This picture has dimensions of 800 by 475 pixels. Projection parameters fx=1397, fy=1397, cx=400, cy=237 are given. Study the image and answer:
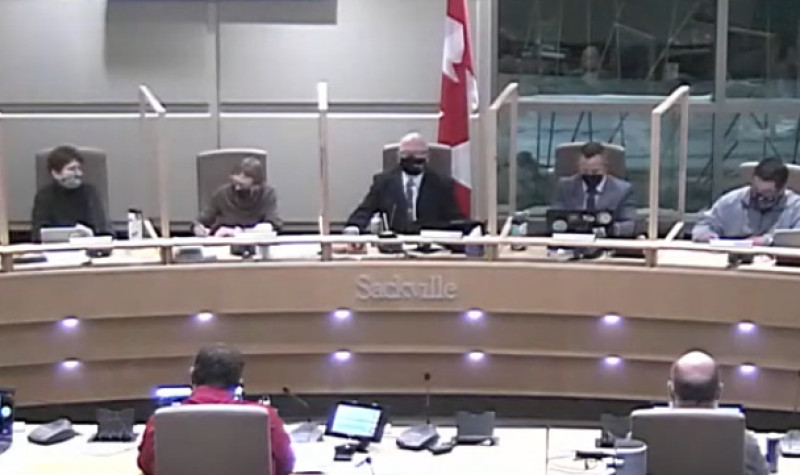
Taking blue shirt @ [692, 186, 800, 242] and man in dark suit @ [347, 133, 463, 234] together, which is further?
man in dark suit @ [347, 133, 463, 234]

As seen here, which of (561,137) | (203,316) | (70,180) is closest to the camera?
(203,316)

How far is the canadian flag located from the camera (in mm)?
8148

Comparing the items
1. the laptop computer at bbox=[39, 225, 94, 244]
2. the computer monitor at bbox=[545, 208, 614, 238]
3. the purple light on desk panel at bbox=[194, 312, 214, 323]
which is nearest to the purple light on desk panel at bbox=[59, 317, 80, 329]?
the laptop computer at bbox=[39, 225, 94, 244]

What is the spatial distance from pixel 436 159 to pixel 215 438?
3.57 m

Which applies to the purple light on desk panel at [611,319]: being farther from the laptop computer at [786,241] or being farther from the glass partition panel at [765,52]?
the glass partition panel at [765,52]

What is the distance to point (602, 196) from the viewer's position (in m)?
6.77

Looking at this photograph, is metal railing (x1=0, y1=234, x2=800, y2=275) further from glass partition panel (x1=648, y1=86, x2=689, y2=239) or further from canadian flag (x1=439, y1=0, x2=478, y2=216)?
canadian flag (x1=439, y1=0, x2=478, y2=216)

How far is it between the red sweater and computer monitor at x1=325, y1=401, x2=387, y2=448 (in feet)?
1.73

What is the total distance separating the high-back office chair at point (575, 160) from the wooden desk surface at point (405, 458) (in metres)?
2.55

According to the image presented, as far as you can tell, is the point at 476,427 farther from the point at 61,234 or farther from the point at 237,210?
the point at 237,210

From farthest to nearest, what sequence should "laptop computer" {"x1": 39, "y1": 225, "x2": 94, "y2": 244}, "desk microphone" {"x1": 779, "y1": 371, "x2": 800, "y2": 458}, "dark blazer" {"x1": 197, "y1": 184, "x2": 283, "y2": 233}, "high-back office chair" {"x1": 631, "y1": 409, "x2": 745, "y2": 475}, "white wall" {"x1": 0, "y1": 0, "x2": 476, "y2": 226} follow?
"white wall" {"x1": 0, "y1": 0, "x2": 476, "y2": 226} → "dark blazer" {"x1": 197, "y1": 184, "x2": 283, "y2": 233} → "laptop computer" {"x1": 39, "y1": 225, "x2": 94, "y2": 244} → "desk microphone" {"x1": 779, "y1": 371, "x2": 800, "y2": 458} → "high-back office chair" {"x1": 631, "y1": 409, "x2": 745, "y2": 475}

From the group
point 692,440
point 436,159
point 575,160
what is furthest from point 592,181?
point 692,440

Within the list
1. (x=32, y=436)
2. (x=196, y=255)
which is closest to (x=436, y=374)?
(x=196, y=255)

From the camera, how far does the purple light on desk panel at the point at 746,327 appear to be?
5.79 m
